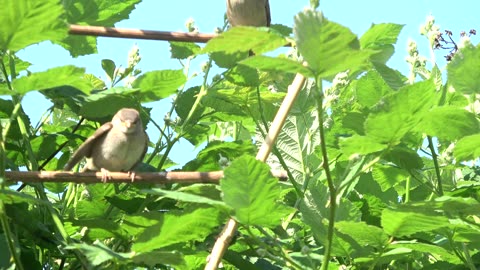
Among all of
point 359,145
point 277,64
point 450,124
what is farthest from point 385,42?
point 277,64

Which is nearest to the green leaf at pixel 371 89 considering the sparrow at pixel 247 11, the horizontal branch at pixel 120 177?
the horizontal branch at pixel 120 177

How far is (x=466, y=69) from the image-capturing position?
1467 mm

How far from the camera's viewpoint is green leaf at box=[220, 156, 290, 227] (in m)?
1.21

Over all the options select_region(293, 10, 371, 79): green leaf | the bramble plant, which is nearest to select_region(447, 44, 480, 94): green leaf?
the bramble plant

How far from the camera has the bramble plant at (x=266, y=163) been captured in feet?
4.04

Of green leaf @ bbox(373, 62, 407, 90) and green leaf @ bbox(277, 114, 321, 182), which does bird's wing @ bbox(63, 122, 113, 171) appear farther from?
green leaf @ bbox(373, 62, 407, 90)

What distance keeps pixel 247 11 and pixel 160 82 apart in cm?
273

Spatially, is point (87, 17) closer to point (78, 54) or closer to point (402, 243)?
point (78, 54)

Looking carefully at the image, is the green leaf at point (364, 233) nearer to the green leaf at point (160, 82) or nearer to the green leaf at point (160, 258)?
the green leaf at point (160, 258)

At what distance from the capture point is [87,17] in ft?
6.38

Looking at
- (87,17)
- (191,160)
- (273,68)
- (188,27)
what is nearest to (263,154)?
(273,68)

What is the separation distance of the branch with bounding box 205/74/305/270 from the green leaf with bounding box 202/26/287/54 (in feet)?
0.65

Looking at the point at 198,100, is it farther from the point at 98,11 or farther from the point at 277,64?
the point at 277,64

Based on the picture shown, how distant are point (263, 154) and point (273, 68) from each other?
25 cm
